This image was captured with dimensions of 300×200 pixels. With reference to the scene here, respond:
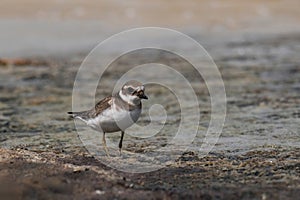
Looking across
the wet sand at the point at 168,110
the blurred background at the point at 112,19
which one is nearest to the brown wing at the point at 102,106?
the wet sand at the point at 168,110

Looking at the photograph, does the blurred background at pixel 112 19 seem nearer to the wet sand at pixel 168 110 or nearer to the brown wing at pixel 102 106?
the wet sand at pixel 168 110

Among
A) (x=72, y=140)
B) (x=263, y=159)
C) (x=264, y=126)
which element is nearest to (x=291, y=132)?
(x=264, y=126)

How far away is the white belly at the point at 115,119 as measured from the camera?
22.2ft

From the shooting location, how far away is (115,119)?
6.84m

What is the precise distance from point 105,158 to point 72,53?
12235mm

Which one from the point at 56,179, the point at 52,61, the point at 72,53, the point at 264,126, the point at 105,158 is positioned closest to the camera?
the point at 56,179

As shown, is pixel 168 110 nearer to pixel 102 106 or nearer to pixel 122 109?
pixel 102 106

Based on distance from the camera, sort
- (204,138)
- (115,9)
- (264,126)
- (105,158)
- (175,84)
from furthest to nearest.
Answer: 1. (115,9)
2. (175,84)
3. (264,126)
4. (204,138)
5. (105,158)

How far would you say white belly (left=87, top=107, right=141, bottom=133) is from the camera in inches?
266

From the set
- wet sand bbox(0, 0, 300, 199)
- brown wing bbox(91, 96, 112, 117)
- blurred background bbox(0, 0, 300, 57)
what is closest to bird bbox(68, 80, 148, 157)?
brown wing bbox(91, 96, 112, 117)

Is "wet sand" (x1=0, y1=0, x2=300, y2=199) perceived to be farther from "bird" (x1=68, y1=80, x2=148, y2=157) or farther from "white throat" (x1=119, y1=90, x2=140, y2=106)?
"white throat" (x1=119, y1=90, x2=140, y2=106)

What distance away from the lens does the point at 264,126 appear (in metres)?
9.67

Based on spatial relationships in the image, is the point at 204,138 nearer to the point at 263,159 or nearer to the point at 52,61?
the point at 263,159

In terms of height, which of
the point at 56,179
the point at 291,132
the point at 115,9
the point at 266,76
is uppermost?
the point at 115,9
